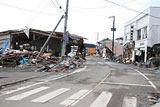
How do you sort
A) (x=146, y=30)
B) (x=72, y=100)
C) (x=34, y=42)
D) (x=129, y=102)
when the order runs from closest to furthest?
(x=129, y=102) < (x=72, y=100) < (x=34, y=42) < (x=146, y=30)

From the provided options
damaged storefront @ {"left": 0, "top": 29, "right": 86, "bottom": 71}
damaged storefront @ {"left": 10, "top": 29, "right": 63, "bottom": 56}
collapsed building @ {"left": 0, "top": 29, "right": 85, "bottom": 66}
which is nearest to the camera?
damaged storefront @ {"left": 0, "top": 29, "right": 86, "bottom": 71}

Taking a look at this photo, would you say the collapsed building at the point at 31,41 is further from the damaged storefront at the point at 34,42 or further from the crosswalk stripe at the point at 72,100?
the crosswalk stripe at the point at 72,100

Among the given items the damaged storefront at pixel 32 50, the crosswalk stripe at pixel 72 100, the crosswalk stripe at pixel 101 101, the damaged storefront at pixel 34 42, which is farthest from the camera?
the damaged storefront at pixel 34 42

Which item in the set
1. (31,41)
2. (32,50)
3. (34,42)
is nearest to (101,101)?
(32,50)

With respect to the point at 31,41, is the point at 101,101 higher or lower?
lower

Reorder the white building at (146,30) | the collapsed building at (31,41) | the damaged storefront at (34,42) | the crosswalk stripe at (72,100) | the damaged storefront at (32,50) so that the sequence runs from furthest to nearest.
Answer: the white building at (146,30) → the damaged storefront at (34,42) → the collapsed building at (31,41) → the damaged storefront at (32,50) → the crosswalk stripe at (72,100)

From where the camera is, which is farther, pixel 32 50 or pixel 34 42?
pixel 34 42

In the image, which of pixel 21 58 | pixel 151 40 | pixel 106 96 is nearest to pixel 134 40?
pixel 151 40

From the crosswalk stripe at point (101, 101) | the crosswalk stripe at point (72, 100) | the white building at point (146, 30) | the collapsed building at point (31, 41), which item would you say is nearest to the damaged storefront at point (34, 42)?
the collapsed building at point (31, 41)

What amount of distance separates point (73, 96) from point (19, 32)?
61.6ft

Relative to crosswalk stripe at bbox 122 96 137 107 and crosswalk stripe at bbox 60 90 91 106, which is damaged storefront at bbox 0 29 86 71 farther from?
crosswalk stripe at bbox 122 96 137 107

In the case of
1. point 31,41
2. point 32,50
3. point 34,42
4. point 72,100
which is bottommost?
point 72,100

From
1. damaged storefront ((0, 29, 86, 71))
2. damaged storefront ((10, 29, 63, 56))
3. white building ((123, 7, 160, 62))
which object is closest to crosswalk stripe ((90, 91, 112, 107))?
damaged storefront ((0, 29, 86, 71))

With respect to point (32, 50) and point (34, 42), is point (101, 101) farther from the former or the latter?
point (34, 42)
